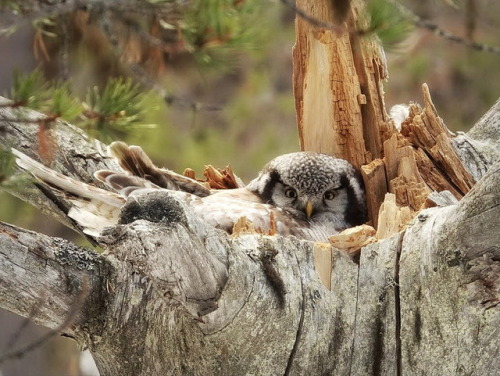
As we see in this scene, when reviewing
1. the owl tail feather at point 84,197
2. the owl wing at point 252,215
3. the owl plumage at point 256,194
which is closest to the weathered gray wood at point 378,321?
the owl wing at point 252,215

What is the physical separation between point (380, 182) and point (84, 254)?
1751 mm

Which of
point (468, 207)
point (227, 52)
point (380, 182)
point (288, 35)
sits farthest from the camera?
point (288, 35)

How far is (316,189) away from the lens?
4773 millimetres

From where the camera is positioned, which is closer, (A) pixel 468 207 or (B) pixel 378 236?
(A) pixel 468 207

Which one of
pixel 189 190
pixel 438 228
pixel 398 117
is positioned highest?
pixel 398 117

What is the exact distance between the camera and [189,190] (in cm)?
457

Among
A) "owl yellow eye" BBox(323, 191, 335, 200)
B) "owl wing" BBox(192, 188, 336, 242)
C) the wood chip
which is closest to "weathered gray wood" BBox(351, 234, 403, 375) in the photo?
the wood chip

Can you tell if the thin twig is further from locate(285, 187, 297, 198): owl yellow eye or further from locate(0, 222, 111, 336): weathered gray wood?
locate(285, 187, 297, 198): owl yellow eye

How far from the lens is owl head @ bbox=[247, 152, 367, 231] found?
15.5 feet

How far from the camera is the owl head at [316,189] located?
186 inches

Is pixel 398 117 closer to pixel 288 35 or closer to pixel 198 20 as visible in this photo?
pixel 198 20

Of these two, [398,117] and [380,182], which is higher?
[398,117]

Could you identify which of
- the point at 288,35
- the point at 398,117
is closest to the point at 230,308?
the point at 398,117

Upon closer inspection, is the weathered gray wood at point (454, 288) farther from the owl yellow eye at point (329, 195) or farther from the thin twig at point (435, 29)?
the owl yellow eye at point (329, 195)
